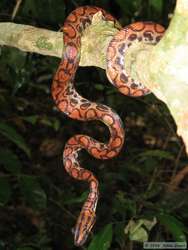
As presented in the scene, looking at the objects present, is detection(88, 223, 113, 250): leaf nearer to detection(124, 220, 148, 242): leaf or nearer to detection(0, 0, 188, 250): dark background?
detection(0, 0, 188, 250): dark background

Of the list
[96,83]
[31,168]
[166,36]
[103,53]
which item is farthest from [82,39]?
[31,168]

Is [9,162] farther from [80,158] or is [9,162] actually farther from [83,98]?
[80,158]

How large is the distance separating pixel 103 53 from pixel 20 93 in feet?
13.4

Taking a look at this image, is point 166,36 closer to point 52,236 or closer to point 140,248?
point 140,248

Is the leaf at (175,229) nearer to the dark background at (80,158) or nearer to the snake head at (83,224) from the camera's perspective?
the dark background at (80,158)

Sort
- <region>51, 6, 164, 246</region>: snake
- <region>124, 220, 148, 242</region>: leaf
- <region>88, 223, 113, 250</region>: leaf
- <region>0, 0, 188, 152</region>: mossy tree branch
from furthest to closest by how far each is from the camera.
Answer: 1. <region>124, 220, 148, 242</region>: leaf
2. <region>88, 223, 113, 250</region>: leaf
3. <region>51, 6, 164, 246</region>: snake
4. <region>0, 0, 188, 152</region>: mossy tree branch

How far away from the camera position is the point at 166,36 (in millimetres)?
1384

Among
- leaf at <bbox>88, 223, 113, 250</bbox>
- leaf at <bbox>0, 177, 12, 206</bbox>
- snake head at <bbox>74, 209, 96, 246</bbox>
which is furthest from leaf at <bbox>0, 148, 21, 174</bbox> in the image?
leaf at <bbox>88, 223, 113, 250</bbox>

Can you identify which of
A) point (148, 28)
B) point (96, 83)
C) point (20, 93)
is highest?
point (148, 28)

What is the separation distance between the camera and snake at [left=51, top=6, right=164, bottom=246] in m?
1.95

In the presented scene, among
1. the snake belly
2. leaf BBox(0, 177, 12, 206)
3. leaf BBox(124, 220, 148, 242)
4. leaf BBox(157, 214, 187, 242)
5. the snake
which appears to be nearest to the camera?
the snake

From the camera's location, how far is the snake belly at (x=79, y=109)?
7.42ft

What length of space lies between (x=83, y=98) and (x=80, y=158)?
1964 mm

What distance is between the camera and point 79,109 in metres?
2.72
